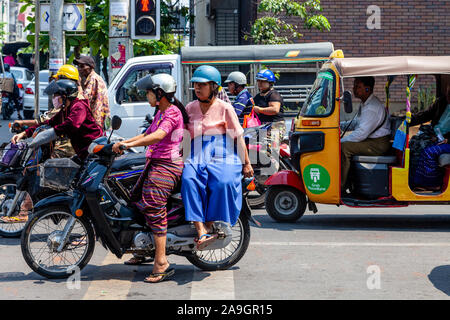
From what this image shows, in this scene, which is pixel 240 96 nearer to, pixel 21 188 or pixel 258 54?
pixel 258 54

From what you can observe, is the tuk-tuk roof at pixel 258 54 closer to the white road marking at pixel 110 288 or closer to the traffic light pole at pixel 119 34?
the traffic light pole at pixel 119 34

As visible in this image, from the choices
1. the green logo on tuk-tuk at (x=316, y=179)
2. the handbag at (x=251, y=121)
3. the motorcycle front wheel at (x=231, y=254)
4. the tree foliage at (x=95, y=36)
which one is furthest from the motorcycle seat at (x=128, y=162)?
the tree foliage at (x=95, y=36)

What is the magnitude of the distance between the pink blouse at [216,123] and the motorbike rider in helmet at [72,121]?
146 cm

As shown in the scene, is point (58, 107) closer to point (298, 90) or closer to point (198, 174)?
point (198, 174)

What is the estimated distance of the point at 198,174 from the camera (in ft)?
20.5

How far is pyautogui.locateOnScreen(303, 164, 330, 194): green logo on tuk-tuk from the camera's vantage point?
875cm

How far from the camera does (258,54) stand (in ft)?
44.1

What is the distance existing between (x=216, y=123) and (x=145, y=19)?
7.26m

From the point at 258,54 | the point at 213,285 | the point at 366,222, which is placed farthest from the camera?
the point at 258,54

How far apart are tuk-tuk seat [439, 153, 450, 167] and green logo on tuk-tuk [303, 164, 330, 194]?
126 centimetres

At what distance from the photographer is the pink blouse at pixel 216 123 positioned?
6.41 metres

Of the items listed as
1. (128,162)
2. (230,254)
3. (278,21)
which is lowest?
(230,254)

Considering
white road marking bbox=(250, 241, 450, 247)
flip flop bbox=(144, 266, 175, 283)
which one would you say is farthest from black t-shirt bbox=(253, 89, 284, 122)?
flip flop bbox=(144, 266, 175, 283)

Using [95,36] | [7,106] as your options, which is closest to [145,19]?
[95,36]
